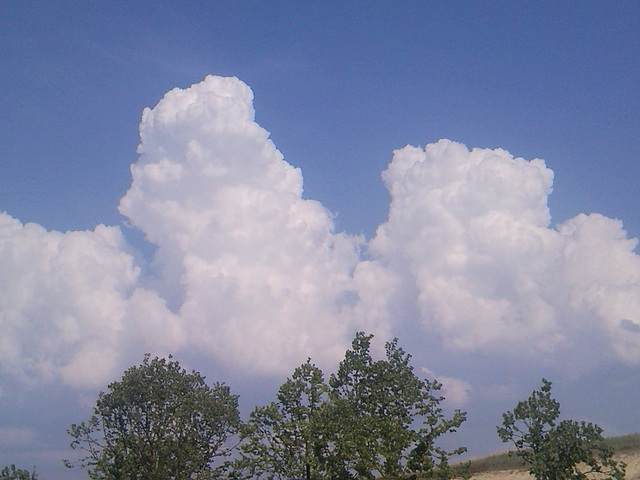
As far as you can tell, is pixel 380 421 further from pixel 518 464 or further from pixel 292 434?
pixel 518 464

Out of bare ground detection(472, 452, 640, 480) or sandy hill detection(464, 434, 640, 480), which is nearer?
bare ground detection(472, 452, 640, 480)

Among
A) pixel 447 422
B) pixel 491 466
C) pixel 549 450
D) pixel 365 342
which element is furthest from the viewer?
pixel 491 466

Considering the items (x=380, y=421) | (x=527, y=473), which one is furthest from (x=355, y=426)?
(x=527, y=473)

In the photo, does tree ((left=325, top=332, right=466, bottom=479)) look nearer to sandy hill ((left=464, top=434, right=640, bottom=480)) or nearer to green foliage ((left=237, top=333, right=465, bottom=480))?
green foliage ((left=237, top=333, right=465, bottom=480))

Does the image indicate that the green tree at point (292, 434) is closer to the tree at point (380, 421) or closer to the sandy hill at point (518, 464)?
the tree at point (380, 421)

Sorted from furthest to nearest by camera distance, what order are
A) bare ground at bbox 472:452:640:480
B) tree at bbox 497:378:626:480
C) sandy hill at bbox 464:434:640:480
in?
sandy hill at bbox 464:434:640:480, bare ground at bbox 472:452:640:480, tree at bbox 497:378:626:480

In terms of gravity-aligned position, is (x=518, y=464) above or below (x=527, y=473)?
above

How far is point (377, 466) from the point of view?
3766 centimetres

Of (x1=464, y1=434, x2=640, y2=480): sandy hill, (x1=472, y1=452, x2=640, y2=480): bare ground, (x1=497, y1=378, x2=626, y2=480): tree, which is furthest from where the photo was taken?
(x1=464, y1=434, x2=640, y2=480): sandy hill

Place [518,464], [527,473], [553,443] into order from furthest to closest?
[518,464]
[527,473]
[553,443]

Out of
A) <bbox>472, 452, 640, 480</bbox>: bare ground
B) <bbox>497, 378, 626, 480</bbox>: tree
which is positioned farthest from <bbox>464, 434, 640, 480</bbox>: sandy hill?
<bbox>497, 378, 626, 480</bbox>: tree

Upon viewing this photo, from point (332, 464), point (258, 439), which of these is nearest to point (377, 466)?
point (332, 464)

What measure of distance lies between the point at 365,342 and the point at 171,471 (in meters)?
20.0

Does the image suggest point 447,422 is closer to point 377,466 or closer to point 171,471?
point 377,466
